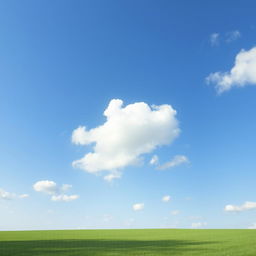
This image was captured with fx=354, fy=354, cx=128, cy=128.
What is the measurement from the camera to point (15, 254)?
27.2 m

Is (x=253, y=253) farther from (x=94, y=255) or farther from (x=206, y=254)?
(x=94, y=255)

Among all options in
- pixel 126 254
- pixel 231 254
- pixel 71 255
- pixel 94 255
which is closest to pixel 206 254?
pixel 231 254

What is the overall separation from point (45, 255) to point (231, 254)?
1363cm

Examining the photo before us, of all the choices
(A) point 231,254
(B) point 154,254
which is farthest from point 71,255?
(A) point 231,254

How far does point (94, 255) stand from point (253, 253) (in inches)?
452

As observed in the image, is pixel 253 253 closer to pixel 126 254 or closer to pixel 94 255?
pixel 126 254

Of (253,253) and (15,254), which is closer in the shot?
(253,253)

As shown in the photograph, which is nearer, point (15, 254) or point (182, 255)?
point (182, 255)

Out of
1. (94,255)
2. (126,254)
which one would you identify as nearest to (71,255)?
(94,255)

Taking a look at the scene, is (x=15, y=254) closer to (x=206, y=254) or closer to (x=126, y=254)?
(x=126, y=254)

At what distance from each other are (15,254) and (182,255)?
12.7m

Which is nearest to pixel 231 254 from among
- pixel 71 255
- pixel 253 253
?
pixel 253 253

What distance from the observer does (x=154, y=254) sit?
26125 mm

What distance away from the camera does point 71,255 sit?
84.9 ft
